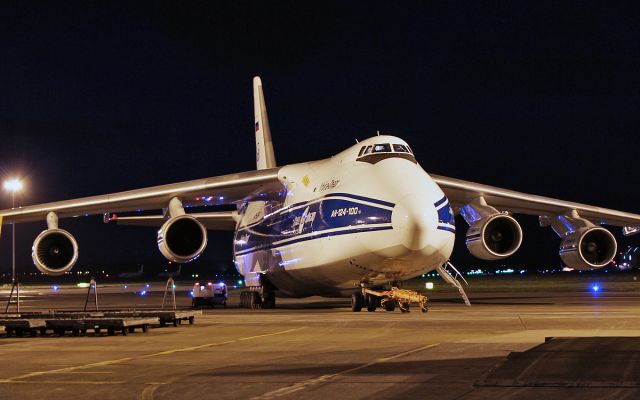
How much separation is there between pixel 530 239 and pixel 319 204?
129671 millimetres

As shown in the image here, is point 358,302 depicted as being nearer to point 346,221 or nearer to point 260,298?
point 346,221

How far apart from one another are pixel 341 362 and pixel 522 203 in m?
16.9

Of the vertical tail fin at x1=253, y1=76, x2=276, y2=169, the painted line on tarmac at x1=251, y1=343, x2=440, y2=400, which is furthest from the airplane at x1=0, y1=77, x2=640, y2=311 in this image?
the painted line on tarmac at x1=251, y1=343, x2=440, y2=400

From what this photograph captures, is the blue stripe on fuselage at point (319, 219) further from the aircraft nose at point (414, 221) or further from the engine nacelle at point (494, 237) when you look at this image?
the engine nacelle at point (494, 237)

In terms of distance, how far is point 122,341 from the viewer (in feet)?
49.2

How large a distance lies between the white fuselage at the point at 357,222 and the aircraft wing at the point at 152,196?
757 millimetres

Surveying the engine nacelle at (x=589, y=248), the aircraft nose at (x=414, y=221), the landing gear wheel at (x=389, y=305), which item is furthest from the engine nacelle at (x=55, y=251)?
the engine nacelle at (x=589, y=248)

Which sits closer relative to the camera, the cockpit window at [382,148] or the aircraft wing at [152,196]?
the cockpit window at [382,148]

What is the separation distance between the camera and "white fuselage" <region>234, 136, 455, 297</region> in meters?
20.8

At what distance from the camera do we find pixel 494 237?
24812mm

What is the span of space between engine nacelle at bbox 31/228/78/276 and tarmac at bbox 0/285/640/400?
25.3 ft

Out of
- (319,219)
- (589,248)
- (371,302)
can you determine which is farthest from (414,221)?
(589,248)

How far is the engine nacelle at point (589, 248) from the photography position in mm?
25686

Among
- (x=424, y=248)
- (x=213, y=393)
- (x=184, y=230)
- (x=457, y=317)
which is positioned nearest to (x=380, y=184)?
(x=424, y=248)
